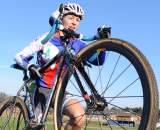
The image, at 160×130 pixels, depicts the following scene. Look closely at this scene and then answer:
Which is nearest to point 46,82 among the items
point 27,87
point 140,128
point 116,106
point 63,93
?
point 27,87

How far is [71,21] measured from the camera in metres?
6.94

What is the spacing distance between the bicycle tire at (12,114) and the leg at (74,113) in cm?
101

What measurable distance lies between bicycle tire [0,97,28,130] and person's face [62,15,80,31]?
1229mm

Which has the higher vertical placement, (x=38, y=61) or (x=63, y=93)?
(x=38, y=61)

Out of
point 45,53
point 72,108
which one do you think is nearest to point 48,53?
point 45,53

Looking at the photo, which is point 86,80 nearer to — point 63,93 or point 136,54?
point 63,93

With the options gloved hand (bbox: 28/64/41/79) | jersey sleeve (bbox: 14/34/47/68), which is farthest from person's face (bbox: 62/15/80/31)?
gloved hand (bbox: 28/64/41/79)

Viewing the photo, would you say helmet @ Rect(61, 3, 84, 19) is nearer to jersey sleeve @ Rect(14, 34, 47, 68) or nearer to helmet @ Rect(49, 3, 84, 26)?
helmet @ Rect(49, 3, 84, 26)

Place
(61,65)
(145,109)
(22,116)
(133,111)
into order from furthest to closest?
(22,116), (61,65), (133,111), (145,109)

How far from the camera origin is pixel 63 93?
580cm

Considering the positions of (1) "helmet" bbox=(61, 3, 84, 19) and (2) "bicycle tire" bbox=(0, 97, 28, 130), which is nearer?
(1) "helmet" bbox=(61, 3, 84, 19)

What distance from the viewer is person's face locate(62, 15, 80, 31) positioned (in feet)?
22.8

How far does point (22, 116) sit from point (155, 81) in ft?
10.7

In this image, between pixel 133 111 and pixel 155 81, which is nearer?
pixel 155 81
